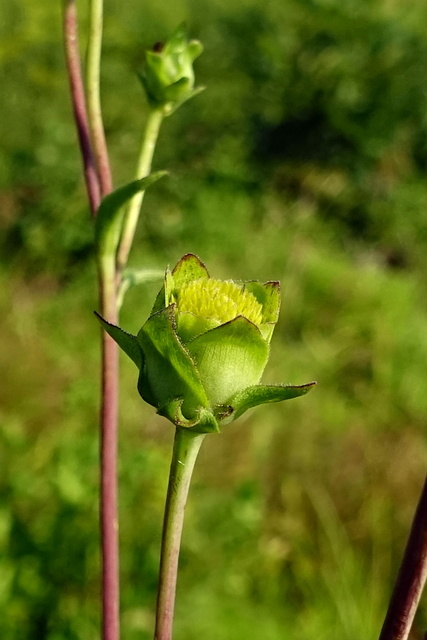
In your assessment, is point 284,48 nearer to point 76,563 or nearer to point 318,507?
point 318,507

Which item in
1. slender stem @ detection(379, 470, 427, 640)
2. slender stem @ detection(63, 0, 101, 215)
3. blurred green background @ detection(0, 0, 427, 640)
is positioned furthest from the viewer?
blurred green background @ detection(0, 0, 427, 640)

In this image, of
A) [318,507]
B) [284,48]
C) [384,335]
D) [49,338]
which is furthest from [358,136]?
[318,507]

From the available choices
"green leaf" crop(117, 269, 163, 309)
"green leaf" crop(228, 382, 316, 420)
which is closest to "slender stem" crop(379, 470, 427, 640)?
"green leaf" crop(228, 382, 316, 420)

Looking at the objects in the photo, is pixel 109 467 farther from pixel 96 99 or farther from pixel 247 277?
pixel 247 277

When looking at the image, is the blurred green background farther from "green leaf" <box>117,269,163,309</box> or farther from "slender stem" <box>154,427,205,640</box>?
"slender stem" <box>154,427,205,640</box>

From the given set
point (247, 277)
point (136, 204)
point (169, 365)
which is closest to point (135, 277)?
point (136, 204)

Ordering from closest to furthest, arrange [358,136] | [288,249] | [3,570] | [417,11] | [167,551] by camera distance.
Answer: [167,551], [3,570], [288,249], [358,136], [417,11]
